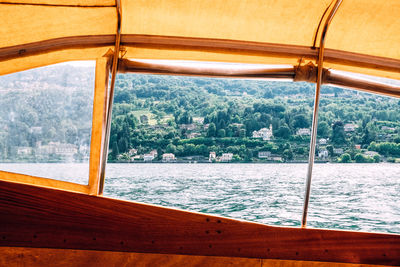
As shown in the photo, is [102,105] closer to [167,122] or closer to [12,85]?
[12,85]

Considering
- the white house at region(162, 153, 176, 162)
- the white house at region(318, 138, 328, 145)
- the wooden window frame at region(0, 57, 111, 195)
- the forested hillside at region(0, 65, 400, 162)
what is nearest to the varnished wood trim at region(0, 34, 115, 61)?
the wooden window frame at region(0, 57, 111, 195)

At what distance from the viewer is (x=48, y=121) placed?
8.31 feet

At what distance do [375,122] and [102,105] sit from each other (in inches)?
1361

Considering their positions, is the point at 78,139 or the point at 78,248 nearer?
the point at 78,248

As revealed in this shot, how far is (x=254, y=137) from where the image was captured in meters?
33.0

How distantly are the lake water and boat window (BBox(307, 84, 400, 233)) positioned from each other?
0.33ft

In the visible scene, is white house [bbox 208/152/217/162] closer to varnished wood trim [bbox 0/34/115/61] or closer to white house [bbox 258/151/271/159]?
white house [bbox 258/151/271/159]

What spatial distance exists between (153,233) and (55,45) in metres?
1.27

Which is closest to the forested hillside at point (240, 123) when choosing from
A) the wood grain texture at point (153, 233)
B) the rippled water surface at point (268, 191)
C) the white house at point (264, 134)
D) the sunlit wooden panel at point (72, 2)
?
the white house at point (264, 134)

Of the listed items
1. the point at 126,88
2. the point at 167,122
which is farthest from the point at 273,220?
the point at 126,88

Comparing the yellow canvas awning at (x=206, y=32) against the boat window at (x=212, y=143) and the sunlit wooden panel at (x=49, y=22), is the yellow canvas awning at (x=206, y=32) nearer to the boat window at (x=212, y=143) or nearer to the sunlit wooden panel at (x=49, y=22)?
the sunlit wooden panel at (x=49, y=22)

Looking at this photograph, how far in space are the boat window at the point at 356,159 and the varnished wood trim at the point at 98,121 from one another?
1144 inches

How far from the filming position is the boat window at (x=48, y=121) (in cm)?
234

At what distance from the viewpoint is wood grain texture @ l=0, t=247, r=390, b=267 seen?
4.78ft
